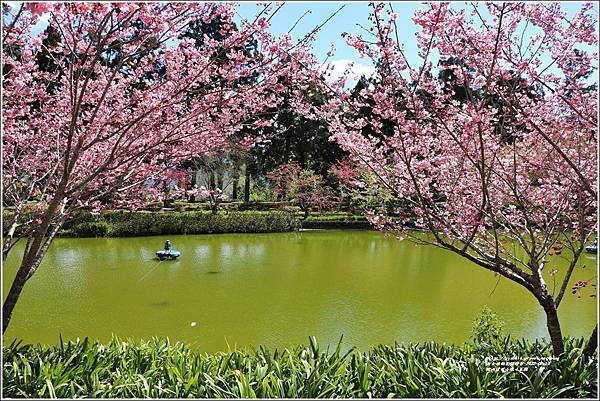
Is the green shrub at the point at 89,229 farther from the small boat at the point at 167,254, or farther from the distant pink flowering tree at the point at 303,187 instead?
the distant pink flowering tree at the point at 303,187

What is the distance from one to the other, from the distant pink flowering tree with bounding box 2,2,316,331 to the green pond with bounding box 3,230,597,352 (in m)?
1.67

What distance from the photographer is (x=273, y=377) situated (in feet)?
6.20

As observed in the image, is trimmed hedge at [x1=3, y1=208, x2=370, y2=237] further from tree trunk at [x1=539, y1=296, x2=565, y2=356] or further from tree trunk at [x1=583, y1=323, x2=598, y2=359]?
tree trunk at [x1=583, y1=323, x2=598, y2=359]

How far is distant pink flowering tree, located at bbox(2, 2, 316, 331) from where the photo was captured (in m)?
1.78

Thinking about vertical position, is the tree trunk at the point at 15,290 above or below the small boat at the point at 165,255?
above

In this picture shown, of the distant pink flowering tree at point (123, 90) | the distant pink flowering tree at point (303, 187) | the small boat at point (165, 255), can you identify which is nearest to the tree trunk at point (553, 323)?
the distant pink flowering tree at point (123, 90)

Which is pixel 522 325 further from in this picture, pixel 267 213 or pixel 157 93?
pixel 267 213

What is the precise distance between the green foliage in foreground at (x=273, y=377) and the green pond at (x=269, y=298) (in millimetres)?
1669

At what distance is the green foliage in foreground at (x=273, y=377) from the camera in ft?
6.09

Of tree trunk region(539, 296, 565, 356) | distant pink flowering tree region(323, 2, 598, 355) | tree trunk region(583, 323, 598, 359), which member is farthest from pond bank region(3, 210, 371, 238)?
tree trunk region(583, 323, 598, 359)

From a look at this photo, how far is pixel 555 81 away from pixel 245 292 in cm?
407

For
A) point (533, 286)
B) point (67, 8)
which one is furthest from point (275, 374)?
point (67, 8)

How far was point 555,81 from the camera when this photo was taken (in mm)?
2277

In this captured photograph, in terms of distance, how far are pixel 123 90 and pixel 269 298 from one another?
3.07m
